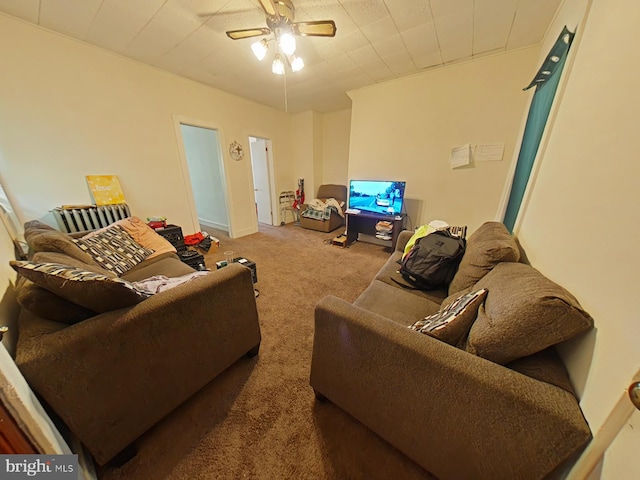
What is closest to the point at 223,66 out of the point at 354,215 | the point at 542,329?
the point at 354,215

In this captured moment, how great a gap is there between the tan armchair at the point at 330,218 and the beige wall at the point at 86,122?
78.1 inches

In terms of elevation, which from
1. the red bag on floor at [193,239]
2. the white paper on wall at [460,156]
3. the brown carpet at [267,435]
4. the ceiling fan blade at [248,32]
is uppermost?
the ceiling fan blade at [248,32]

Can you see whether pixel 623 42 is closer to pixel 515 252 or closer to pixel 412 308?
pixel 515 252

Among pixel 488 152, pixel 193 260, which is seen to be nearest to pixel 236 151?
pixel 193 260

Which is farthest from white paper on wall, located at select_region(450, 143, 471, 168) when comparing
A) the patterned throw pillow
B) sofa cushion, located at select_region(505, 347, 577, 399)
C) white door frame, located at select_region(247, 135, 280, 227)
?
the patterned throw pillow

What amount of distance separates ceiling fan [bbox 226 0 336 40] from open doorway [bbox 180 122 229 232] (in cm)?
206

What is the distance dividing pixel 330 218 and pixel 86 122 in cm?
341

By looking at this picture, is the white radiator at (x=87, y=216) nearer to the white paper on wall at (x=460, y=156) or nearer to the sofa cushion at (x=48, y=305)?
the sofa cushion at (x=48, y=305)

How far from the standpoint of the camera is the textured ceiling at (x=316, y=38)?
1691 millimetres

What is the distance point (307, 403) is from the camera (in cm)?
117

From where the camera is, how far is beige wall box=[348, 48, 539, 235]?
245 cm

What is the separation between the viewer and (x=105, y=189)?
2.45 meters

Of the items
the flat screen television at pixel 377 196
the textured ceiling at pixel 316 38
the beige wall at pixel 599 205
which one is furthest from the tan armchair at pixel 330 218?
the beige wall at pixel 599 205

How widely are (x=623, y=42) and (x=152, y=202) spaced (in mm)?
3993
